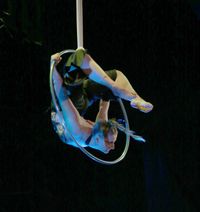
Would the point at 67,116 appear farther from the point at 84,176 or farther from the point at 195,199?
the point at 195,199

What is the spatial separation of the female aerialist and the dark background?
1321mm

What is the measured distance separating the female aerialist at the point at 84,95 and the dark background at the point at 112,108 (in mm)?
1321

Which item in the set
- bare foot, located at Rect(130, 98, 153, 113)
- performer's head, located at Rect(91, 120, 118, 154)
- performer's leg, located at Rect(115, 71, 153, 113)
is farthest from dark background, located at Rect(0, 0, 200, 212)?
bare foot, located at Rect(130, 98, 153, 113)

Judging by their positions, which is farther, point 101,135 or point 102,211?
point 102,211

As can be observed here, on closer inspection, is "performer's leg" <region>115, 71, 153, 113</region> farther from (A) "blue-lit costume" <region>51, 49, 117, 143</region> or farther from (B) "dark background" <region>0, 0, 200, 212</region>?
(B) "dark background" <region>0, 0, 200, 212</region>

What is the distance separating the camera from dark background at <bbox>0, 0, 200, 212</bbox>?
→ 3852 millimetres

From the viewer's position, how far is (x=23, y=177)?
389 cm

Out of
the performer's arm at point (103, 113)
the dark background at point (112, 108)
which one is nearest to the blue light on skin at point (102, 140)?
the performer's arm at point (103, 113)

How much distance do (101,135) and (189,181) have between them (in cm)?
215

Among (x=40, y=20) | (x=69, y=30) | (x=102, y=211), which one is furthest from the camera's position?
(x=102, y=211)

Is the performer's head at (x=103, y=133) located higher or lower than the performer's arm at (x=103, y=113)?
lower

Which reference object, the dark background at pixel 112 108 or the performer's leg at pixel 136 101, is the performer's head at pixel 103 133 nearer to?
the performer's leg at pixel 136 101

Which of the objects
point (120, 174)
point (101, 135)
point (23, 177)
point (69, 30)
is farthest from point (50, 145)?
point (101, 135)

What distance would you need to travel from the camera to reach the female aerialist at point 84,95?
2.22 metres
